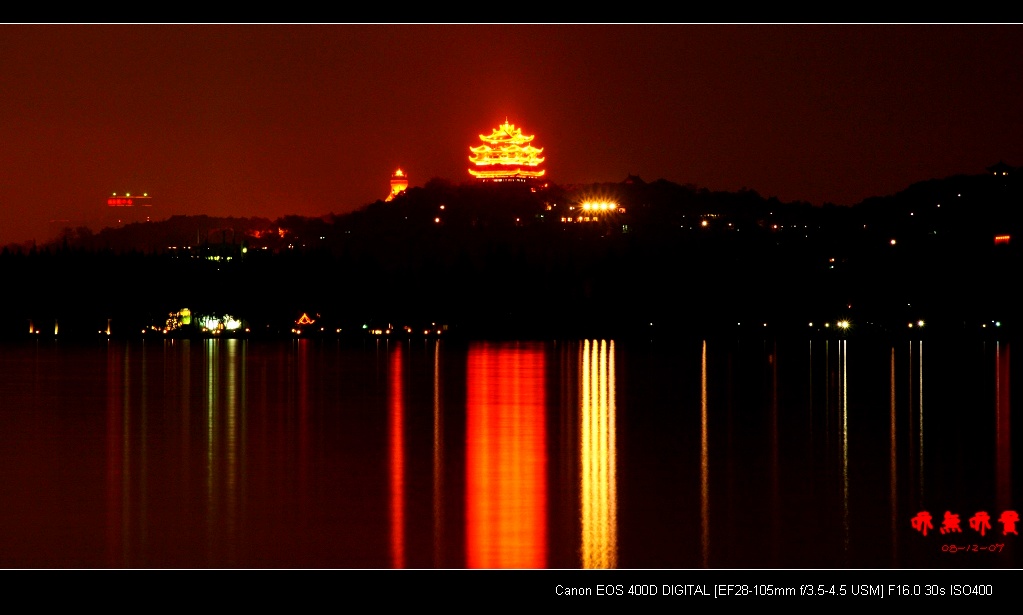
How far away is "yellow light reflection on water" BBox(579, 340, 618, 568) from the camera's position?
1051 cm

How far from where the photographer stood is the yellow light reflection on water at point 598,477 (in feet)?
34.5

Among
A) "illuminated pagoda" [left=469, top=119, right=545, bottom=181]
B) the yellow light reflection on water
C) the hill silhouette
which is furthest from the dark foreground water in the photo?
"illuminated pagoda" [left=469, top=119, right=545, bottom=181]

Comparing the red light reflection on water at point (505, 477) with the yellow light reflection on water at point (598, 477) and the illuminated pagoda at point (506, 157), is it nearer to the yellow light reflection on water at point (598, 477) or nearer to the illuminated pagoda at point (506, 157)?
the yellow light reflection on water at point (598, 477)

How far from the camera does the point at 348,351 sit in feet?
168

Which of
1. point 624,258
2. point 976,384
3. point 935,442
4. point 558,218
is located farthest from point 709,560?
point 558,218

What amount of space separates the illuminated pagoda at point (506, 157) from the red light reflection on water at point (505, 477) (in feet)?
311

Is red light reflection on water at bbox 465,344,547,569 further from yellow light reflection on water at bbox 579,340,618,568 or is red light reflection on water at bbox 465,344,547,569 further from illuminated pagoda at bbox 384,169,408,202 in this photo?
illuminated pagoda at bbox 384,169,408,202

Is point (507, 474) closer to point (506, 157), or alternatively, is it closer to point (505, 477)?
point (505, 477)

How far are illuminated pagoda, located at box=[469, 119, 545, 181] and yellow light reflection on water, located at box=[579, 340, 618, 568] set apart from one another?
94561mm

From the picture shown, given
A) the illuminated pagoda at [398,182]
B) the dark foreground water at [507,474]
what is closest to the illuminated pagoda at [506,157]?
the illuminated pagoda at [398,182]

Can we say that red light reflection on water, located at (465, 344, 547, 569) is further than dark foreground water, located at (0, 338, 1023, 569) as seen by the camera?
No

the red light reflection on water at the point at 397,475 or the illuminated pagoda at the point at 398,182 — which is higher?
the illuminated pagoda at the point at 398,182

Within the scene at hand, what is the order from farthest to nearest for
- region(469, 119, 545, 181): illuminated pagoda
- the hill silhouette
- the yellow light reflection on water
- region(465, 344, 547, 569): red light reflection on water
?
region(469, 119, 545, 181): illuminated pagoda < the hill silhouette < the yellow light reflection on water < region(465, 344, 547, 569): red light reflection on water

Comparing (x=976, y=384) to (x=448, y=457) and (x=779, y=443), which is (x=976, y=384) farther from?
(x=448, y=457)
